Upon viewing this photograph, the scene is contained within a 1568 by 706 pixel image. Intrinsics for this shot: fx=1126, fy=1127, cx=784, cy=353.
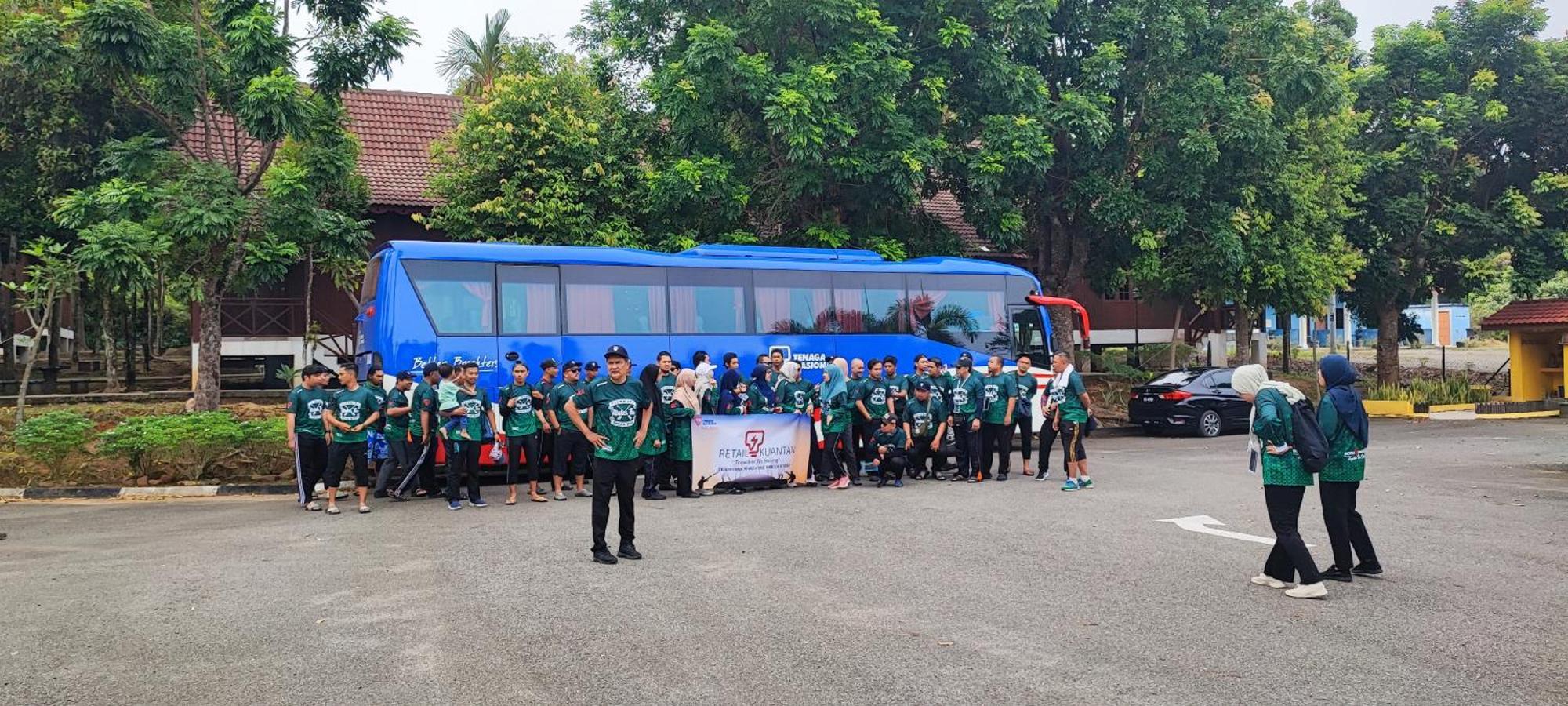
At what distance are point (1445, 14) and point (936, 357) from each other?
19780 mm

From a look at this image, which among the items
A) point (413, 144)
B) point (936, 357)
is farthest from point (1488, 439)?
point (413, 144)

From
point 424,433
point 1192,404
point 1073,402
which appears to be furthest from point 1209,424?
point 424,433

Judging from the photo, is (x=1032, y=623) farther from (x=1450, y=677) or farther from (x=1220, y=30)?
(x=1220, y=30)

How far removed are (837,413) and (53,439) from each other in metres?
9.46

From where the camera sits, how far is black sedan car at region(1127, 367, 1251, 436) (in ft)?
71.5

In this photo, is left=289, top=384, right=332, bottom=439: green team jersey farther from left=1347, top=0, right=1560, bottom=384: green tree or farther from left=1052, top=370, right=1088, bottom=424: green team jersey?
left=1347, top=0, right=1560, bottom=384: green tree

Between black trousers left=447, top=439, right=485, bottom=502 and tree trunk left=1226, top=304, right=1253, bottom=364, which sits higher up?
tree trunk left=1226, top=304, right=1253, bottom=364

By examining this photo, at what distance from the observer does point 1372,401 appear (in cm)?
2770

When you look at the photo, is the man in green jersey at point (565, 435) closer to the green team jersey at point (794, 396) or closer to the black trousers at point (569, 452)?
the black trousers at point (569, 452)

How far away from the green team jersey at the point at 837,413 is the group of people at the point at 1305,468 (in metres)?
6.33

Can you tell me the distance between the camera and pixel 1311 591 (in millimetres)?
7051

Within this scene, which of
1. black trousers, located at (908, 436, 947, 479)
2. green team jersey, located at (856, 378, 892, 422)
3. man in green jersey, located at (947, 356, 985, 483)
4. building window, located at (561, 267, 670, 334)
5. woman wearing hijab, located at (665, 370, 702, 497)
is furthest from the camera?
building window, located at (561, 267, 670, 334)

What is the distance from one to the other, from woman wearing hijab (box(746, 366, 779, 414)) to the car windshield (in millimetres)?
10841

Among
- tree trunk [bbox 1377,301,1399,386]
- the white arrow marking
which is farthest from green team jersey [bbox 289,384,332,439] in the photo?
tree trunk [bbox 1377,301,1399,386]
